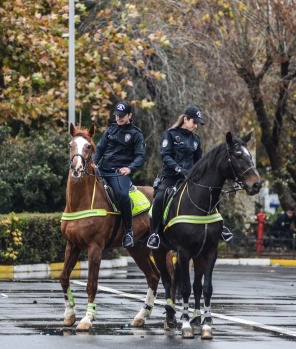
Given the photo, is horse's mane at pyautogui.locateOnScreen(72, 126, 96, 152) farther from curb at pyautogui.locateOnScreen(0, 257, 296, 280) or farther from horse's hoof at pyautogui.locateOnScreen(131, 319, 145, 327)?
curb at pyautogui.locateOnScreen(0, 257, 296, 280)

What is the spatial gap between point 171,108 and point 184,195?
789 inches

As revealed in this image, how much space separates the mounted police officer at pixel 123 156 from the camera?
14.7 m

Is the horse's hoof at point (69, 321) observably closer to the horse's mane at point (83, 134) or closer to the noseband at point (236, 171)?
the horse's mane at point (83, 134)

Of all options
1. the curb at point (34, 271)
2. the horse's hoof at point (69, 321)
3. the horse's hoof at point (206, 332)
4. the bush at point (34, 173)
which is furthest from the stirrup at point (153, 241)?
the bush at point (34, 173)

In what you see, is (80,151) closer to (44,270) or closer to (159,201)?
(159,201)

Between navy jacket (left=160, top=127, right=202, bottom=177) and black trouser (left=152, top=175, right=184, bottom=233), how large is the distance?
0.28 ft

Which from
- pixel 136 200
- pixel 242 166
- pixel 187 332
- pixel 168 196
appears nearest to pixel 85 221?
pixel 168 196

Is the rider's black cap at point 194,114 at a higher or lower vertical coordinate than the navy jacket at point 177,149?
higher

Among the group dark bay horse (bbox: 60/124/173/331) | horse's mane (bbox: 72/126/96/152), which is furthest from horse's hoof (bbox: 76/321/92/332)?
horse's mane (bbox: 72/126/96/152)

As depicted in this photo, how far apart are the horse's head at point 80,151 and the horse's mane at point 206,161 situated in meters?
1.28

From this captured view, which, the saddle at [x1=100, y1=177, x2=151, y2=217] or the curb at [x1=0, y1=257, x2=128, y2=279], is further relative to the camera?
the curb at [x1=0, y1=257, x2=128, y2=279]

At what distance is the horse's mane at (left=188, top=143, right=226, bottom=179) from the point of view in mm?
13555

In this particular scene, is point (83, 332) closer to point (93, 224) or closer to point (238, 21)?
point (93, 224)

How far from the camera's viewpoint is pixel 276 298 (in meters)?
19.2
